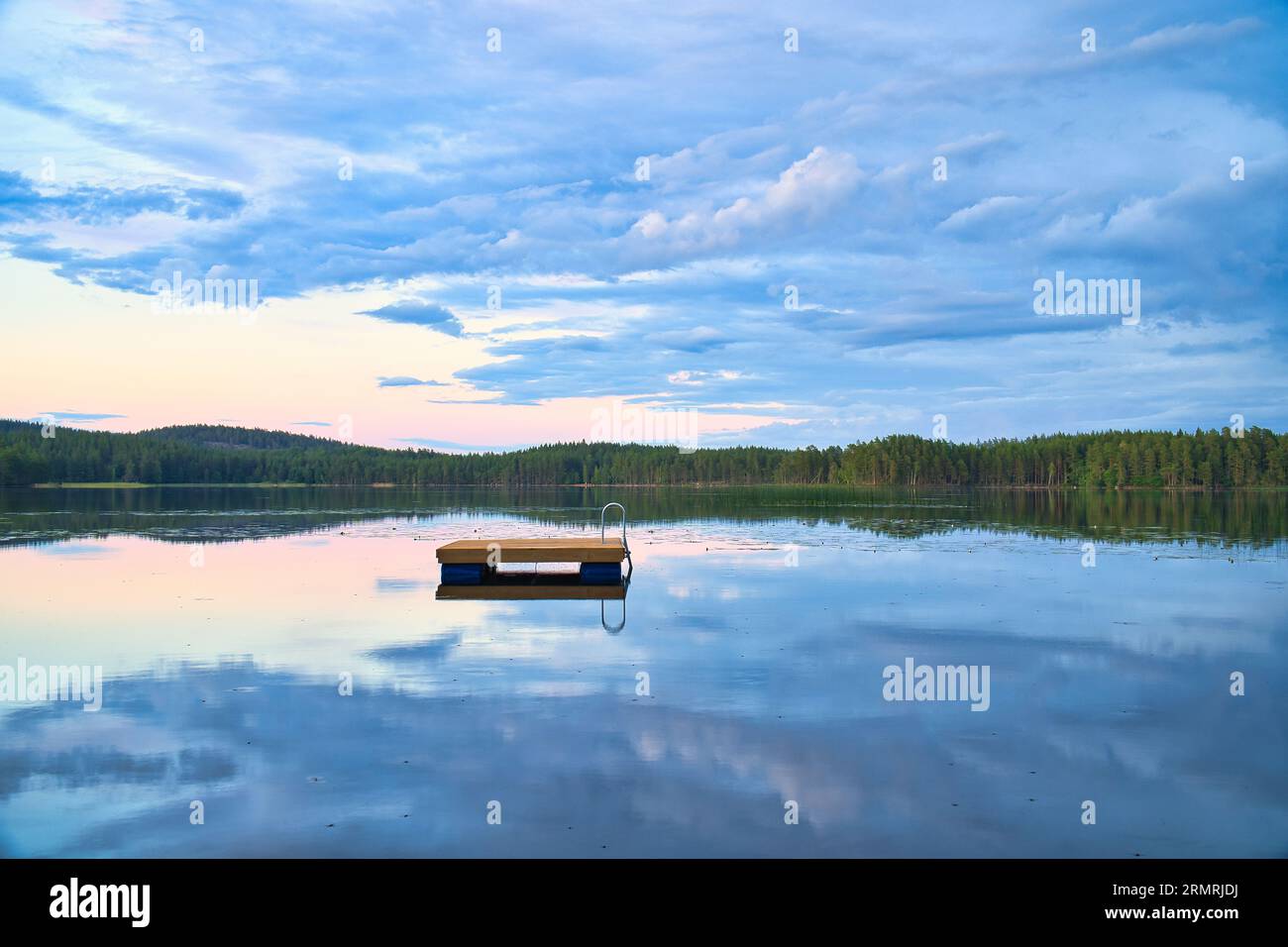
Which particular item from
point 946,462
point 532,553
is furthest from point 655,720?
point 946,462

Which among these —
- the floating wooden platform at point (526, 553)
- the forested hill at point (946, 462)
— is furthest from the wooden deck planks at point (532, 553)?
the forested hill at point (946, 462)

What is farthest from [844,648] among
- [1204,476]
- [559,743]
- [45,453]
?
[45,453]

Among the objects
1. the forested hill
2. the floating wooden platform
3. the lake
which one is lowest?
the lake

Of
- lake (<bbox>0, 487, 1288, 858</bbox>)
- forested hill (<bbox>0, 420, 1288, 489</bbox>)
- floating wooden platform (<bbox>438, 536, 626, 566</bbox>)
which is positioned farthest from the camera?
forested hill (<bbox>0, 420, 1288, 489</bbox>)

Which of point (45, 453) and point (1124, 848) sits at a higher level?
point (45, 453)

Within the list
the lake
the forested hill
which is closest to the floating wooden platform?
the lake

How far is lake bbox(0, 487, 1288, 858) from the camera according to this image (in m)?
7.84

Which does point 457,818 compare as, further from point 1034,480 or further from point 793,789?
point 1034,480

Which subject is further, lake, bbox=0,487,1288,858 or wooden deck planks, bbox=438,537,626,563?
wooden deck planks, bbox=438,537,626,563

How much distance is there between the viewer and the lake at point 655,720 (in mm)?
7844

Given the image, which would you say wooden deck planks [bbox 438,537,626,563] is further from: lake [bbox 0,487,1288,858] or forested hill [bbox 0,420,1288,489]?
forested hill [bbox 0,420,1288,489]

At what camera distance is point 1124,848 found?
24.6ft

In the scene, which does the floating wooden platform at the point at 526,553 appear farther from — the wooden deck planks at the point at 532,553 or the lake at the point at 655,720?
the lake at the point at 655,720

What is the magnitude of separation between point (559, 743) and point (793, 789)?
256cm
